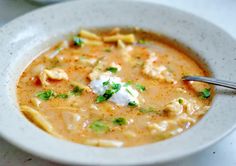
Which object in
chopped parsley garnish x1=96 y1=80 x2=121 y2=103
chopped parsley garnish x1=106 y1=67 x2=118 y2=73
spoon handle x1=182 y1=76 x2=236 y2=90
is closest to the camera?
spoon handle x1=182 y1=76 x2=236 y2=90

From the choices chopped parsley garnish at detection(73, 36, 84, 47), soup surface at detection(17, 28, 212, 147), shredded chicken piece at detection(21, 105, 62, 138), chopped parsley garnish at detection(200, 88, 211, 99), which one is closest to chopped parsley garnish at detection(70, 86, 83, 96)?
soup surface at detection(17, 28, 212, 147)

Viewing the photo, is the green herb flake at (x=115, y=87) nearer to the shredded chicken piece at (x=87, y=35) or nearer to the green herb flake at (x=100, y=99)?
the green herb flake at (x=100, y=99)

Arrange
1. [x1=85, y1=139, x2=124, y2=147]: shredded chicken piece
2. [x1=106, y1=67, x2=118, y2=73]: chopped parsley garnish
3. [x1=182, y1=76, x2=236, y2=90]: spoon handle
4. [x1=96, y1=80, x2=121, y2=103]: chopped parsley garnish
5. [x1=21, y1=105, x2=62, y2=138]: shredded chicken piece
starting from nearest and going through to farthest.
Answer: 1. [x1=85, y1=139, x2=124, y2=147]: shredded chicken piece
2. [x1=21, y1=105, x2=62, y2=138]: shredded chicken piece
3. [x1=182, y1=76, x2=236, y2=90]: spoon handle
4. [x1=96, y1=80, x2=121, y2=103]: chopped parsley garnish
5. [x1=106, y1=67, x2=118, y2=73]: chopped parsley garnish

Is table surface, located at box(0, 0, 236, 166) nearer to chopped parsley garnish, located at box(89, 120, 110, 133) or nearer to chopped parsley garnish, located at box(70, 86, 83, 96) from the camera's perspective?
chopped parsley garnish, located at box(89, 120, 110, 133)

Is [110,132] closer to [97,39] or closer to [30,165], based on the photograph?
[30,165]

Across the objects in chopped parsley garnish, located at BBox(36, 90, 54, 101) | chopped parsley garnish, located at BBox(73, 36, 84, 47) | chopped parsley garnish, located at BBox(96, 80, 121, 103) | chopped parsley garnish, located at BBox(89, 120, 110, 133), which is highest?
chopped parsley garnish, located at BBox(73, 36, 84, 47)

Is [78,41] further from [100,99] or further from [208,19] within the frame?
[208,19]

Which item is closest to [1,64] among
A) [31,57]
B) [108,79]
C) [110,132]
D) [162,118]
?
[31,57]

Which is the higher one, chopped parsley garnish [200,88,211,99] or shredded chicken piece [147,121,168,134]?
chopped parsley garnish [200,88,211,99]
